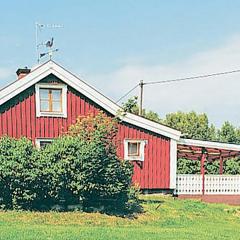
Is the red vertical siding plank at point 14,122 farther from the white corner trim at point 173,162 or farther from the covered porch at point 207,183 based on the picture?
the covered porch at point 207,183

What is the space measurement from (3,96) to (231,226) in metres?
11.5

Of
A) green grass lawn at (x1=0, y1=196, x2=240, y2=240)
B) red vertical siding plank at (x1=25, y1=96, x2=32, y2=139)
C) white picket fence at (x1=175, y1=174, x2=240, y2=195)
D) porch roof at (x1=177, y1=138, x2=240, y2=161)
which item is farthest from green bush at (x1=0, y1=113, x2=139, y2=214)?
porch roof at (x1=177, y1=138, x2=240, y2=161)

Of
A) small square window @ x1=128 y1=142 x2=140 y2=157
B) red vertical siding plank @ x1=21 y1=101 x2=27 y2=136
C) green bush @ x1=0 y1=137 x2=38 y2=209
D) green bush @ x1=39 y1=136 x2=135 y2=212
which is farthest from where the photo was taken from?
small square window @ x1=128 y1=142 x2=140 y2=157

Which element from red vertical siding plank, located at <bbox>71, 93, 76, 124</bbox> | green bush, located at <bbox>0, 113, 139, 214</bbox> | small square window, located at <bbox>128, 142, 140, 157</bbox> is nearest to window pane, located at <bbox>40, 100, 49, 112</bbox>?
red vertical siding plank, located at <bbox>71, 93, 76, 124</bbox>

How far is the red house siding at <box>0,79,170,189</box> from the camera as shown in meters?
24.1

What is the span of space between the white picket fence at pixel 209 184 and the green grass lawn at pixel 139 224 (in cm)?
345

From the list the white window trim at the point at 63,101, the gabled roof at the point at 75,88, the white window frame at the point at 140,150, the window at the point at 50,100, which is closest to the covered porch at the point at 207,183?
the gabled roof at the point at 75,88

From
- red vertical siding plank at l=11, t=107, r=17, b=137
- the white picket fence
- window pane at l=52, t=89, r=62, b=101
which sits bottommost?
the white picket fence

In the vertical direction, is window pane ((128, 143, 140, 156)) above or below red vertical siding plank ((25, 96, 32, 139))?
below

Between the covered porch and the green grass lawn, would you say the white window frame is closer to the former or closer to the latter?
the covered porch

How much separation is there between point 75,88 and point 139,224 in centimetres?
887

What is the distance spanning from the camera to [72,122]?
82.2ft

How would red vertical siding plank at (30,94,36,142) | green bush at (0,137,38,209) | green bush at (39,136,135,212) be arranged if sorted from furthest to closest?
red vertical siding plank at (30,94,36,142), green bush at (39,136,135,212), green bush at (0,137,38,209)

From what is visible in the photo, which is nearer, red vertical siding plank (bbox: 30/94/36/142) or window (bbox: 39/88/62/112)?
red vertical siding plank (bbox: 30/94/36/142)
